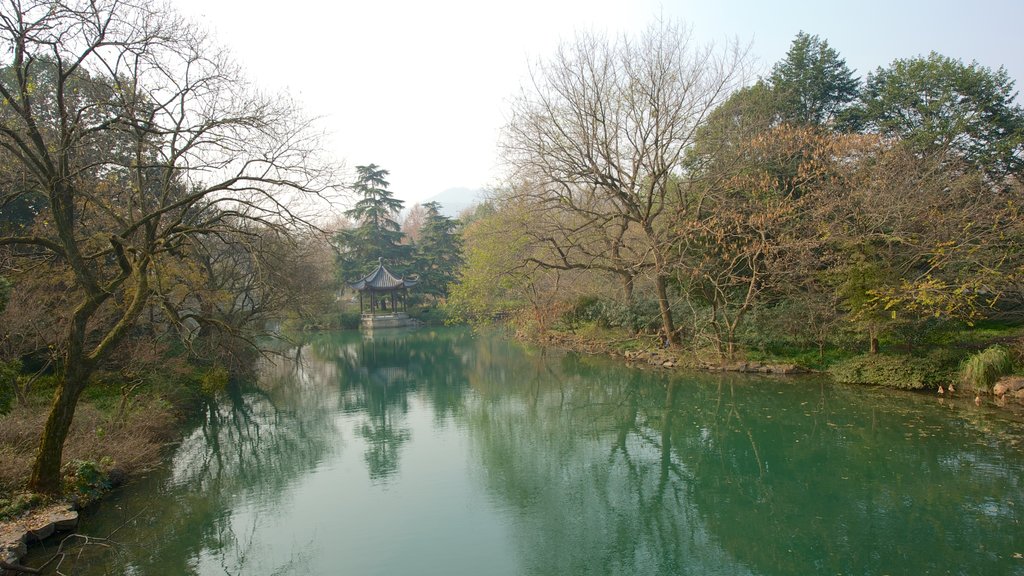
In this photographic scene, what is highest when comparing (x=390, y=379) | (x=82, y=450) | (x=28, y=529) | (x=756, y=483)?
(x=82, y=450)

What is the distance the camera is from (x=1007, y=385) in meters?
9.54

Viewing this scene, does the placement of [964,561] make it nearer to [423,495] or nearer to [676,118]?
[423,495]

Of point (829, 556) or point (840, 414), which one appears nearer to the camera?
point (829, 556)

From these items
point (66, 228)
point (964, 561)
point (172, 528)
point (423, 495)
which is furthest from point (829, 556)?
point (66, 228)

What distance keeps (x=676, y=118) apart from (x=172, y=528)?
40.5 ft

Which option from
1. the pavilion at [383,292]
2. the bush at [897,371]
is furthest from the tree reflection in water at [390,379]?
the bush at [897,371]

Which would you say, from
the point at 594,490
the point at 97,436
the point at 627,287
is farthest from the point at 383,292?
the point at 594,490

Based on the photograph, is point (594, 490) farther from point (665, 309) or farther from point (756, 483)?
point (665, 309)

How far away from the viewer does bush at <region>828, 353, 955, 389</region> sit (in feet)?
34.8

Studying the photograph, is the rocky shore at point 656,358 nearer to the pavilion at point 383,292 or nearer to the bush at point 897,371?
the bush at point 897,371

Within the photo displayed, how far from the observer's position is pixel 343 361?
67.5 feet

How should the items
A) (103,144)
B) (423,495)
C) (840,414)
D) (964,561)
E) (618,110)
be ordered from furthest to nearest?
1. (618,110)
2. (840,414)
3. (103,144)
4. (423,495)
5. (964,561)

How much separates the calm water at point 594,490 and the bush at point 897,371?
47cm

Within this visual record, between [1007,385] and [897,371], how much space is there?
1.67 m
